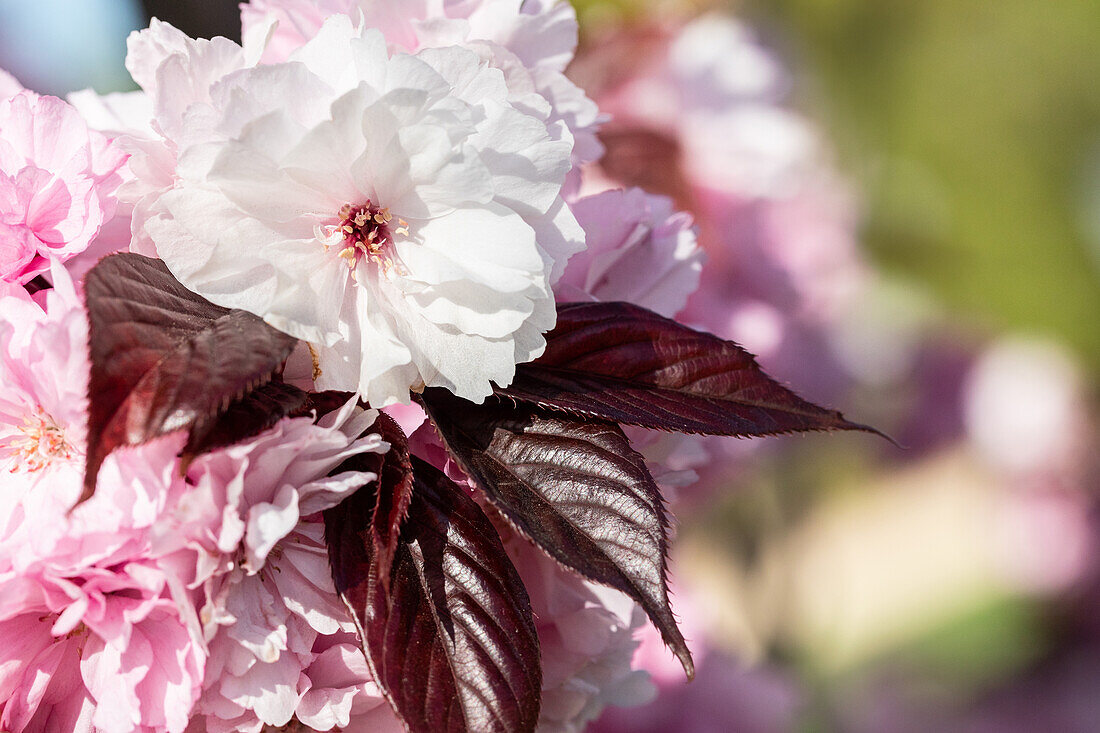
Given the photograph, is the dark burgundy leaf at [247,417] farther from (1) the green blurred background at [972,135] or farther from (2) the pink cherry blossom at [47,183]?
(1) the green blurred background at [972,135]

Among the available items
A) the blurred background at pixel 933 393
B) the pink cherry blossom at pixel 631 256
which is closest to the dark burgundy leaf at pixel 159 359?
the pink cherry blossom at pixel 631 256

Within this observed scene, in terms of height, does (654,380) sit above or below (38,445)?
above

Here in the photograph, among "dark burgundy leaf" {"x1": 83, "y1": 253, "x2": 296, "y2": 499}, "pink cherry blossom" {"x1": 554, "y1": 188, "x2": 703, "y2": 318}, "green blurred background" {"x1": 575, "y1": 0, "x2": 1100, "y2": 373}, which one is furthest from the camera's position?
"green blurred background" {"x1": 575, "y1": 0, "x2": 1100, "y2": 373}

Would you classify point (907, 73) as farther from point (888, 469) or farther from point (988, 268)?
point (888, 469)

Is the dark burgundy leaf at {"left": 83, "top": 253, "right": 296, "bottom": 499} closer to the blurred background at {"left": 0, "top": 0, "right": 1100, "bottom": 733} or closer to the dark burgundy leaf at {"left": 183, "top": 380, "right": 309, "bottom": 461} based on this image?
the dark burgundy leaf at {"left": 183, "top": 380, "right": 309, "bottom": 461}

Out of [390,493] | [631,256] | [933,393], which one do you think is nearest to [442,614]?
[390,493]

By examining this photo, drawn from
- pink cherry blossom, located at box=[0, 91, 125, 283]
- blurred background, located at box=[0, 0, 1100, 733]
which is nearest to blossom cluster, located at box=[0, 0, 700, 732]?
pink cherry blossom, located at box=[0, 91, 125, 283]

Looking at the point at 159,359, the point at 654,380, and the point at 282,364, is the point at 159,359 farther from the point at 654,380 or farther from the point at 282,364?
the point at 654,380
